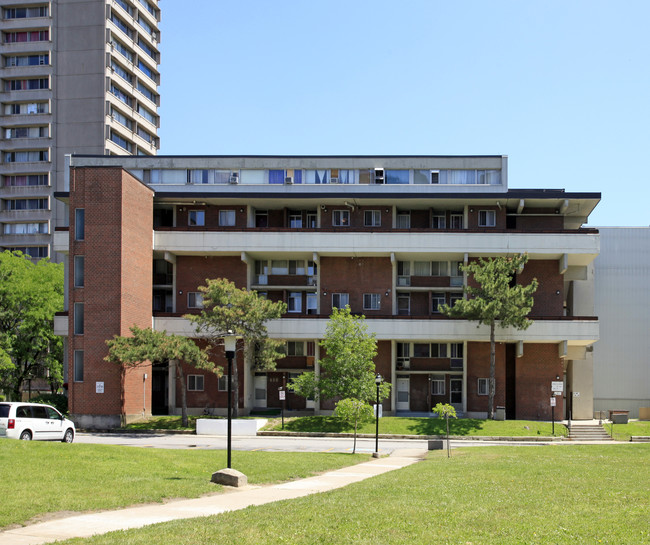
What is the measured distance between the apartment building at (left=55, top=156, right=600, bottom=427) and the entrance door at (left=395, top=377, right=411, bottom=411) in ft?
0.27

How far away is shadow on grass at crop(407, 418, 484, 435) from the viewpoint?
153ft

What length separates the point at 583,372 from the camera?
59156mm

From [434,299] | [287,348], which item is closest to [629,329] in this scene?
[434,299]

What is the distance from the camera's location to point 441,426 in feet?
157

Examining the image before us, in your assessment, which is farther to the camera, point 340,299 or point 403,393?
point 403,393

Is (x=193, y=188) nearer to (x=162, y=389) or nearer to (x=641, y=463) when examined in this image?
(x=162, y=389)

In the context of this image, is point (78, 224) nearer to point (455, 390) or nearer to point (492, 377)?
point (492, 377)

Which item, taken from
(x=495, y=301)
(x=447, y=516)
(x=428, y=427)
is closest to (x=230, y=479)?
(x=447, y=516)

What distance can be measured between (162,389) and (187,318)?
9.14 m

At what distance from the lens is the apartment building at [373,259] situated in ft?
176

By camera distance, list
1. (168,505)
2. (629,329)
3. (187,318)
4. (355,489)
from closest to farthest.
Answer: (168,505) → (355,489) → (187,318) → (629,329)

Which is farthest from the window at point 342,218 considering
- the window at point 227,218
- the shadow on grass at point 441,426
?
the shadow on grass at point 441,426

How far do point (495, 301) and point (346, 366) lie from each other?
35.1 feet

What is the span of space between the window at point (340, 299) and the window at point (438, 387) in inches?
345
